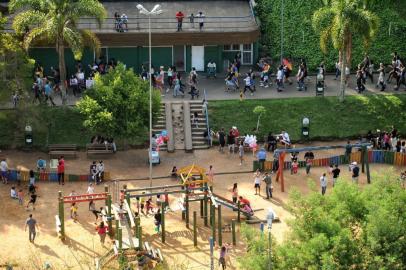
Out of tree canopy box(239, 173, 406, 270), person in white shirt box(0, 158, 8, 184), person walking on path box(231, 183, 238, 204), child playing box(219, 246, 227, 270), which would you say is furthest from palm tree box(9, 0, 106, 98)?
tree canopy box(239, 173, 406, 270)

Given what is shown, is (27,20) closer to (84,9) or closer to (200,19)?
(84,9)

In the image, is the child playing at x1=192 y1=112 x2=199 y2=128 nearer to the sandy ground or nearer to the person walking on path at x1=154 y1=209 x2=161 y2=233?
the sandy ground

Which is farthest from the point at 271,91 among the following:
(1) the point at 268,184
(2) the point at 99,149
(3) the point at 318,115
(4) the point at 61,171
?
(4) the point at 61,171

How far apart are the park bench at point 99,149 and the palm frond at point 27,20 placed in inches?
330

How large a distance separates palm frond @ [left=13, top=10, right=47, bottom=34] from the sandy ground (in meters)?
7.97

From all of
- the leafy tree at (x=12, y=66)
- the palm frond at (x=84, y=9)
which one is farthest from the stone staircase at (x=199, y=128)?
the leafy tree at (x=12, y=66)

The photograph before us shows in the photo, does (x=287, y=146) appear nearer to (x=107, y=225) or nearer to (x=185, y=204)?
(x=185, y=204)

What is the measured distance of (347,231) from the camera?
33.1 meters

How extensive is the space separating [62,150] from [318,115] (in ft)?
56.9

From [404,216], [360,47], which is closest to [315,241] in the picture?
[404,216]

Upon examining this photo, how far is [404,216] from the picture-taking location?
34.0m

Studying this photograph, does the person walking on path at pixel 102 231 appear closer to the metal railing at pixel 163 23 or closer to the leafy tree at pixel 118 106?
the leafy tree at pixel 118 106

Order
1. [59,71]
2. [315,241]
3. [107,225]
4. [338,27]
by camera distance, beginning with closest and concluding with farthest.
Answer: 1. [315,241]
2. [107,225]
3. [338,27]
4. [59,71]

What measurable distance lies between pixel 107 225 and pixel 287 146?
15.1 metres
